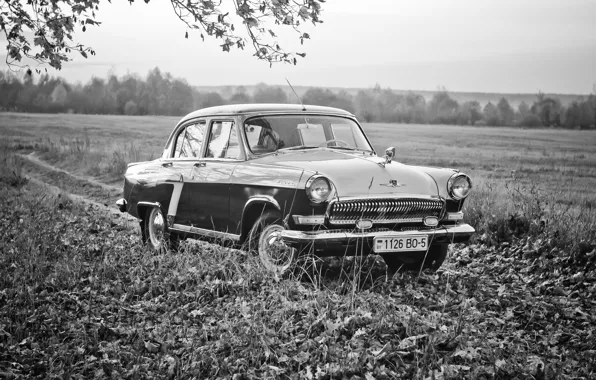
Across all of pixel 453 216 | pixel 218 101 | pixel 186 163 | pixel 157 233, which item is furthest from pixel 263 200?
pixel 218 101

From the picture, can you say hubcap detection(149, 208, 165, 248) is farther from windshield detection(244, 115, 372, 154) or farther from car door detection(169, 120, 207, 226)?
windshield detection(244, 115, 372, 154)

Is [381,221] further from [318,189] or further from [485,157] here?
[485,157]

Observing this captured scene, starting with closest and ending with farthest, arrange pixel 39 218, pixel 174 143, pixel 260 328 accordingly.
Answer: pixel 260 328
pixel 174 143
pixel 39 218

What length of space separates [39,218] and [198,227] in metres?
3.97

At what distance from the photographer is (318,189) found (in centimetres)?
643

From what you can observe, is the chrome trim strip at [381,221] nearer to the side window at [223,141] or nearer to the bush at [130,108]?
the side window at [223,141]

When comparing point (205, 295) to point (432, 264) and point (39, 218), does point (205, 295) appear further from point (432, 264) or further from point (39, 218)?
point (39, 218)

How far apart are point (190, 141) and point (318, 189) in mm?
2825

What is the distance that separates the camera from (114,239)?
981cm

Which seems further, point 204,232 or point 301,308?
point 204,232

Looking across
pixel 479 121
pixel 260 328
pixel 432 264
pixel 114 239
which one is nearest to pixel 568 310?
pixel 432 264

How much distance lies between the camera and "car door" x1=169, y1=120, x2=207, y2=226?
8.23 m

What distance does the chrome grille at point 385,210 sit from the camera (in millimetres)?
6531

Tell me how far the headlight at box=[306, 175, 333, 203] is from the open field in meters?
0.66
